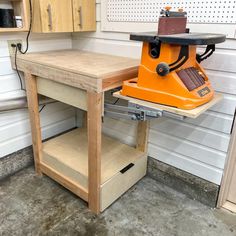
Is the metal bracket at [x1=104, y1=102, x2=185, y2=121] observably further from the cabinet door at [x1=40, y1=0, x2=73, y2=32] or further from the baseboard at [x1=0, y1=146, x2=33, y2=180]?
the baseboard at [x1=0, y1=146, x2=33, y2=180]

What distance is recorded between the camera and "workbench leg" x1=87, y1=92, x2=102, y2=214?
135 centimetres

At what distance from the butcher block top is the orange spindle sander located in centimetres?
16

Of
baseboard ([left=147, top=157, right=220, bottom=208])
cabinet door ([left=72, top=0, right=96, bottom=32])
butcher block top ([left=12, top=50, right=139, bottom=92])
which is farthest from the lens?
cabinet door ([left=72, top=0, right=96, bottom=32])

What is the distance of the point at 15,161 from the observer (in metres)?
2.05

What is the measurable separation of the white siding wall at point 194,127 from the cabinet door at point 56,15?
0.88ft

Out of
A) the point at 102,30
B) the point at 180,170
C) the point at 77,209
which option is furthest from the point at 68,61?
the point at 180,170

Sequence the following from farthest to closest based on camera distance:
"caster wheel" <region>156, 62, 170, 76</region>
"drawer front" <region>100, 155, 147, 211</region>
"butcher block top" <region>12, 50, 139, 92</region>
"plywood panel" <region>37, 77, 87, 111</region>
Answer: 1. "drawer front" <region>100, 155, 147, 211</region>
2. "plywood panel" <region>37, 77, 87, 111</region>
3. "butcher block top" <region>12, 50, 139, 92</region>
4. "caster wheel" <region>156, 62, 170, 76</region>

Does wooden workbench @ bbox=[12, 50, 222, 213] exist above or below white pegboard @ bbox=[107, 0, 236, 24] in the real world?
below

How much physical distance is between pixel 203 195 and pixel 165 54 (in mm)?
1140

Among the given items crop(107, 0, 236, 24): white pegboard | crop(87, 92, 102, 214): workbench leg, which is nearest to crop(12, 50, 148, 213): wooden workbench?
crop(87, 92, 102, 214): workbench leg

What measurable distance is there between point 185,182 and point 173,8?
1252 mm

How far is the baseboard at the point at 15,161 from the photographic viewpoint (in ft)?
6.49

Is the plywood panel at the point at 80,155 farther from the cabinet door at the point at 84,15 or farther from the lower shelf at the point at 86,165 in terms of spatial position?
the cabinet door at the point at 84,15

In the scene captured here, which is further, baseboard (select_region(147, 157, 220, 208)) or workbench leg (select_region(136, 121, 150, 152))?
workbench leg (select_region(136, 121, 150, 152))
